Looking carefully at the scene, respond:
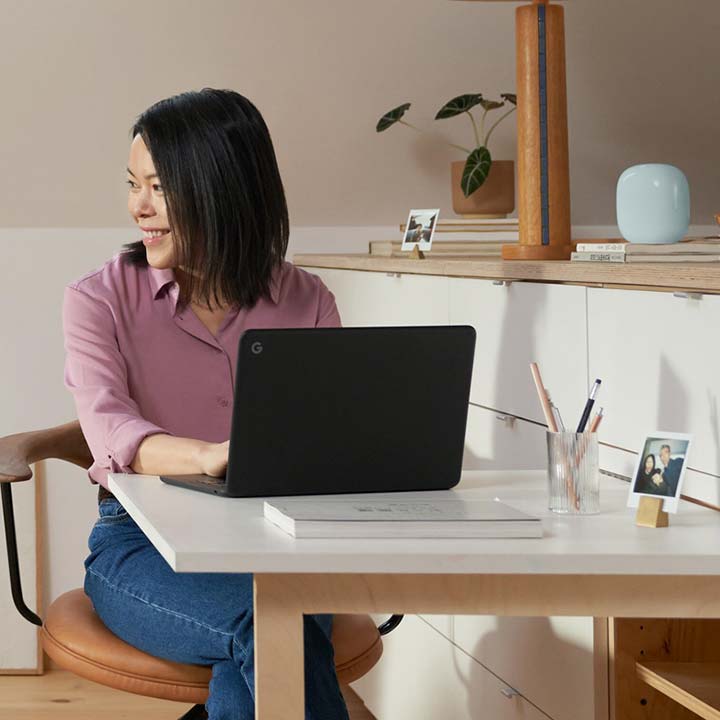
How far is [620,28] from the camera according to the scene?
3092mm

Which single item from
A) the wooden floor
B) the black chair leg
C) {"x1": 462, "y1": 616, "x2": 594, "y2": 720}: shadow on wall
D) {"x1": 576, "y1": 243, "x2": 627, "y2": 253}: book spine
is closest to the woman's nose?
{"x1": 576, "y1": 243, "x2": 627, "y2": 253}: book spine

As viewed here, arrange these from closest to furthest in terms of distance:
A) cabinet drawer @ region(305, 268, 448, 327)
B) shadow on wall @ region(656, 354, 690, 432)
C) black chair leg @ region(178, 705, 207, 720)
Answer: shadow on wall @ region(656, 354, 690, 432), black chair leg @ region(178, 705, 207, 720), cabinet drawer @ region(305, 268, 448, 327)

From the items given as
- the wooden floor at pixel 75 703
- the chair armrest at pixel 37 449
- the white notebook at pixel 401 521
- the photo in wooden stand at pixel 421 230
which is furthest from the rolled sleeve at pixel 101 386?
the wooden floor at pixel 75 703

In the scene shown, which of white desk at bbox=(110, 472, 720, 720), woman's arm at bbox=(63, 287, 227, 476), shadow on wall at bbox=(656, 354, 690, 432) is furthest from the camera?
woman's arm at bbox=(63, 287, 227, 476)

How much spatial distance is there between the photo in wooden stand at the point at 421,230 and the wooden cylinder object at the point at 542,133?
1.35 ft

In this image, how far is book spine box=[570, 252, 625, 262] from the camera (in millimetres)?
1851

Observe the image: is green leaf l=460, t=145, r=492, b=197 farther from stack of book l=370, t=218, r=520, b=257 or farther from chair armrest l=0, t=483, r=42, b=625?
chair armrest l=0, t=483, r=42, b=625

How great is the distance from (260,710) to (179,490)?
39 centimetres

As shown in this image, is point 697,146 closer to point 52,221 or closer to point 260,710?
point 52,221

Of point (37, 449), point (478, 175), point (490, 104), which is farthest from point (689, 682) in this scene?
point (490, 104)

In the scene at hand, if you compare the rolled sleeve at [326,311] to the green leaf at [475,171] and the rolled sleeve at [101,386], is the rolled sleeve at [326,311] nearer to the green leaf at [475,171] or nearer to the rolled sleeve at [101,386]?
the rolled sleeve at [101,386]

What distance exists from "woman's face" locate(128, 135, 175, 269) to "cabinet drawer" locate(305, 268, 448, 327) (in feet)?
2.03

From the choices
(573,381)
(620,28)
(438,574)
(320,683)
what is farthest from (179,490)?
(620,28)

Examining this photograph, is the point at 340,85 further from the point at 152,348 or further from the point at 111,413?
the point at 111,413
